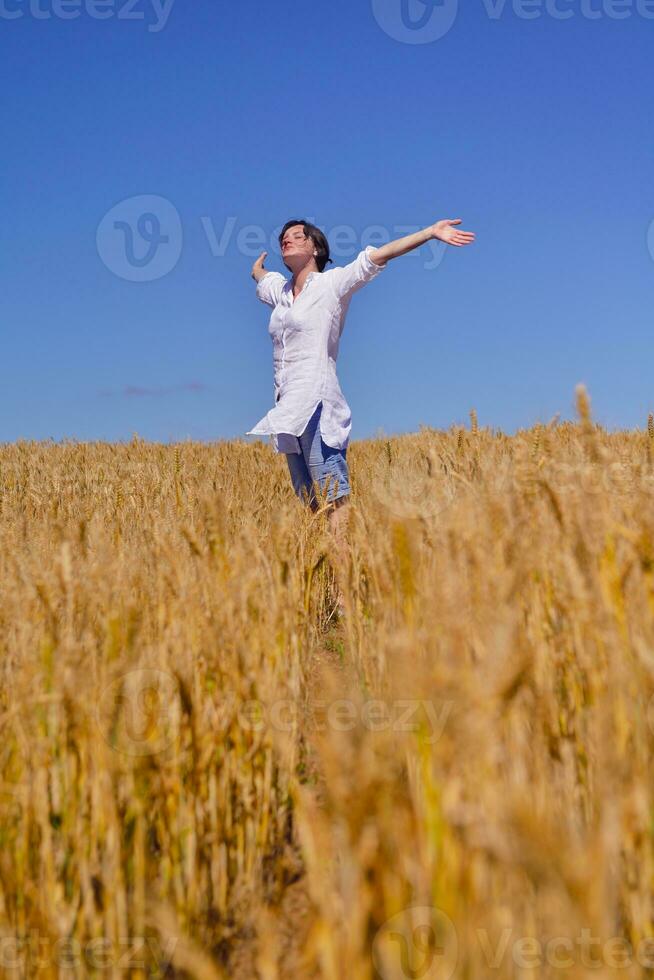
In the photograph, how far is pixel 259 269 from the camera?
4.32 metres

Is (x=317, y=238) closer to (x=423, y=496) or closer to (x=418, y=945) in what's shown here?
(x=423, y=496)

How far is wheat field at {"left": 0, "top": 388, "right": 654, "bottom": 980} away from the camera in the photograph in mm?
830

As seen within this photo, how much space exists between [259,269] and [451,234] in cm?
148

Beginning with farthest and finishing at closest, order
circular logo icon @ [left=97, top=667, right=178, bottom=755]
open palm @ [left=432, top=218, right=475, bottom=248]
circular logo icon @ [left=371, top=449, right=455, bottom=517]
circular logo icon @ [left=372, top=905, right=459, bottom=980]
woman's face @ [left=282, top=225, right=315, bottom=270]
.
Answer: woman's face @ [left=282, top=225, right=315, bottom=270] < open palm @ [left=432, top=218, right=475, bottom=248] < circular logo icon @ [left=371, top=449, right=455, bottom=517] < circular logo icon @ [left=97, top=667, right=178, bottom=755] < circular logo icon @ [left=372, top=905, right=459, bottom=980]

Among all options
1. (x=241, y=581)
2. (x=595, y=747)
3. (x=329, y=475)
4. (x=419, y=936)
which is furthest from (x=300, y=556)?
(x=419, y=936)

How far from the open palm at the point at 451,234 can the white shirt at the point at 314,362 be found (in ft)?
1.27

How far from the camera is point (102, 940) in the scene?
121 cm

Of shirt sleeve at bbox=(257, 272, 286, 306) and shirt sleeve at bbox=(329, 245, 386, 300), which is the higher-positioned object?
shirt sleeve at bbox=(257, 272, 286, 306)

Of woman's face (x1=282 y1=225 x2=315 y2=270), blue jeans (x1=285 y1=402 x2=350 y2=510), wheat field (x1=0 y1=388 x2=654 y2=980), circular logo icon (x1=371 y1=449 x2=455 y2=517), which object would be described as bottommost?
wheat field (x1=0 y1=388 x2=654 y2=980)

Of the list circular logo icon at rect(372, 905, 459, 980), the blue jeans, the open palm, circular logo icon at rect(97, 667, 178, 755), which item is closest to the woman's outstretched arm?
the open palm

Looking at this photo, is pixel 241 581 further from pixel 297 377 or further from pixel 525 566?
pixel 297 377

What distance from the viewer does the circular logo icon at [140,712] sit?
1.36 meters

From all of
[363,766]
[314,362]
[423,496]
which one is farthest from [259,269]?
[363,766]

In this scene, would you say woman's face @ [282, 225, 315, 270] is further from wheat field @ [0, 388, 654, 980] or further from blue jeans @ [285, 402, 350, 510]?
wheat field @ [0, 388, 654, 980]
